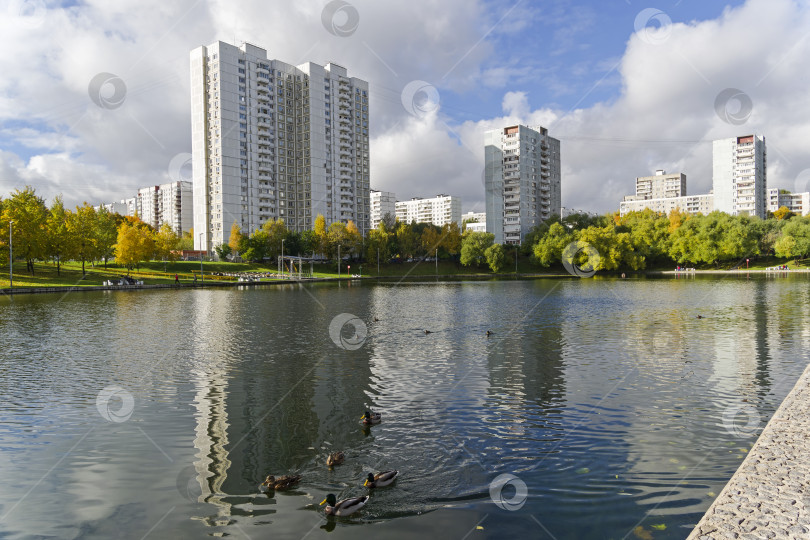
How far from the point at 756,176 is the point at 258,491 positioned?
21090 cm

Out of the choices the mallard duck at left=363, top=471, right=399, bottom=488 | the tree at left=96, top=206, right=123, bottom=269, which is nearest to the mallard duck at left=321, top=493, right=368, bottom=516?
the mallard duck at left=363, top=471, right=399, bottom=488

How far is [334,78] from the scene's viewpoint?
509 ft

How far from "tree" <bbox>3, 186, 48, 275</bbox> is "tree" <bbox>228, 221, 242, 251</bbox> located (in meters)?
44.1

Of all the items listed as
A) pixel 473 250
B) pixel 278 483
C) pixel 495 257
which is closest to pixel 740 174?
pixel 495 257

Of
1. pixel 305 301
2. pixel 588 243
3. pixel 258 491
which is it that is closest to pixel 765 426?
pixel 258 491

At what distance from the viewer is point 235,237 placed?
119m

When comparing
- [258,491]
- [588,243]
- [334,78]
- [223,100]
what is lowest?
[258,491]

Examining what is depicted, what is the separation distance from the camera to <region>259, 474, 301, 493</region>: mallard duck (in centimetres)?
971

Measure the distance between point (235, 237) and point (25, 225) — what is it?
49.8 metres

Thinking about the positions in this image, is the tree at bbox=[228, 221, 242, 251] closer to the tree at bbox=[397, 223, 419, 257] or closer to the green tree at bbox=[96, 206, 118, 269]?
the green tree at bbox=[96, 206, 118, 269]

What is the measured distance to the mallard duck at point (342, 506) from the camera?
342 inches

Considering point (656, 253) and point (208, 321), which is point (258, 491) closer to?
point (208, 321)

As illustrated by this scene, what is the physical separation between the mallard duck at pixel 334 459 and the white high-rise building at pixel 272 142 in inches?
4912

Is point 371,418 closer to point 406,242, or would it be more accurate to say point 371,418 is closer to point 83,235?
point 83,235
